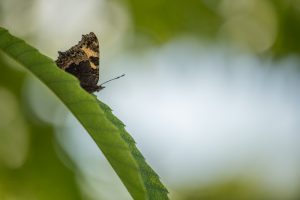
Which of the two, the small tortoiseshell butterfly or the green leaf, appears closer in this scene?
the green leaf

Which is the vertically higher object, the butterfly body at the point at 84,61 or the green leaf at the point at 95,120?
the butterfly body at the point at 84,61

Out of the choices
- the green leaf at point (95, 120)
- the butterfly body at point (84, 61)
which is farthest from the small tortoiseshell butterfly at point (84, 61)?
the green leaf at point (95, 120)

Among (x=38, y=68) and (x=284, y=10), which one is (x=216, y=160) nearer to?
(x=284, y=10)

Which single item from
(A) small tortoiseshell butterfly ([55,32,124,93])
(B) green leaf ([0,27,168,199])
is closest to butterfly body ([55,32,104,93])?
(A) small tortoiseshell butterfly ([55,32,124,93])

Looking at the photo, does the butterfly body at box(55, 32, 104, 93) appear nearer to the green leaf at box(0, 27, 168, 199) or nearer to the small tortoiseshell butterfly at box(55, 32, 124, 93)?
the small tortoiseshell butterfly at box(55, 32, 124, 93)

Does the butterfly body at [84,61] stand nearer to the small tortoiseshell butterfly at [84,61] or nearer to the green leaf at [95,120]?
the small tortoiseshell butterfly at [84,61]

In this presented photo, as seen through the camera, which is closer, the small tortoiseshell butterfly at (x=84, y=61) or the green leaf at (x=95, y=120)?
the green leaf at (x=95, y=120)

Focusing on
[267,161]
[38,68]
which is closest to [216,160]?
[267,161]
